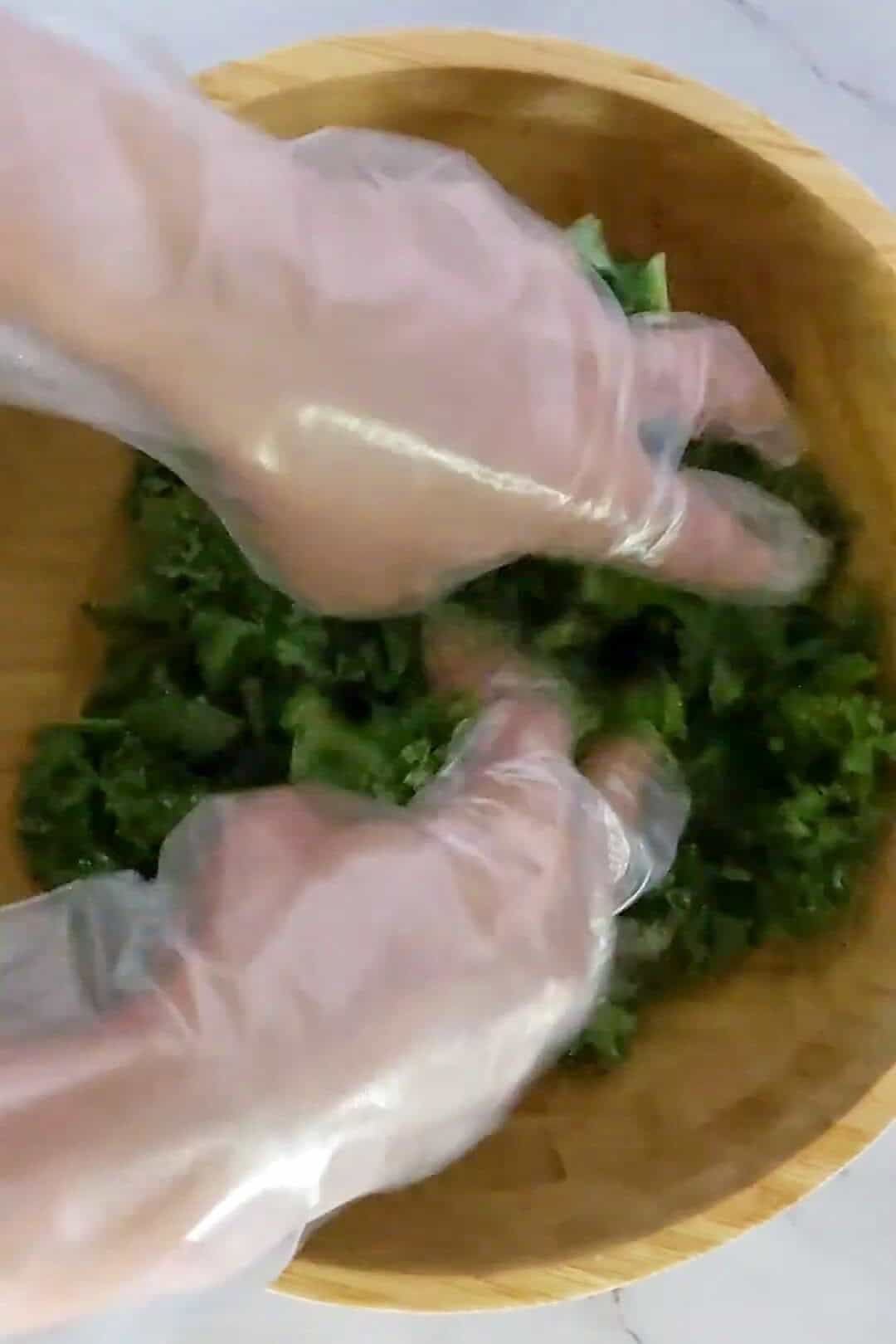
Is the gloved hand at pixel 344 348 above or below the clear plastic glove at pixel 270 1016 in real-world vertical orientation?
above

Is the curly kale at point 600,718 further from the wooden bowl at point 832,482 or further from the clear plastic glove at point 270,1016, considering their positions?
the clear plastic glove at point 270,1016

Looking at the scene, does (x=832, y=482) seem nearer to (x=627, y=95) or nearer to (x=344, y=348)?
(x=627, y=95)

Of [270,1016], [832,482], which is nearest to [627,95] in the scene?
[832,482]

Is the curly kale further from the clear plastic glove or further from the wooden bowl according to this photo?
the clear plastic glove

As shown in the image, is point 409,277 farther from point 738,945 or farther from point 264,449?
point 738,945

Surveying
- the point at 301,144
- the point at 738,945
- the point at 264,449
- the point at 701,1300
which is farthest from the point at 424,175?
the point at 701,1300

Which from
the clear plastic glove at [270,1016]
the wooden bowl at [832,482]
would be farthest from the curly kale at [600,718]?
the clear plastic glove at [270,1016]
